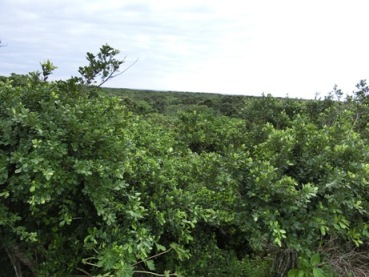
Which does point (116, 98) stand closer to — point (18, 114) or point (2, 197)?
point (18, 114)

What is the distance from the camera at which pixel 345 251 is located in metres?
3.85

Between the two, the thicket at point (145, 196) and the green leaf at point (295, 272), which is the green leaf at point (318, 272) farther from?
the green leaf at point (295, 272)

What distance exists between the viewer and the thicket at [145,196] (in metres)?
2.86

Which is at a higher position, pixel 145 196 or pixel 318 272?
pixel 145 196

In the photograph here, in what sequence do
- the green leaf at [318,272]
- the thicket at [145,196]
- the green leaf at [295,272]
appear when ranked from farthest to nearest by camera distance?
the green leaf at [295,272] < the green leaf at [318,272] < the thicket at [145,196]

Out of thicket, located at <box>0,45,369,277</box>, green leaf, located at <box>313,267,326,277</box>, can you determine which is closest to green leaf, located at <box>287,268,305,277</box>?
thicket, located at <box>0,45,369,277</box>

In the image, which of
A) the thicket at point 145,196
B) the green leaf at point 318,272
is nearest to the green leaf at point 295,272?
the thicket at point 145,196

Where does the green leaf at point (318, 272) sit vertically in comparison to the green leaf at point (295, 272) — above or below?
above

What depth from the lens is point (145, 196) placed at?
11.1 ft

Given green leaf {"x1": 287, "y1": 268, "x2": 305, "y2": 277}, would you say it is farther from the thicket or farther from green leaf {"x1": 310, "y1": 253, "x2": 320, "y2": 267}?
green leaf {"x1": 310, "y1": 253, "x2": 320, "y2": 267}

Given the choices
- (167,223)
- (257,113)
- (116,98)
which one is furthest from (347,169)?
(257,113)

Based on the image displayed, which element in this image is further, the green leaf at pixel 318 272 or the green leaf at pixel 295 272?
the green leaf at pixel 295 272

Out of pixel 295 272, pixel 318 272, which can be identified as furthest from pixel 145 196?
pixel 318 272

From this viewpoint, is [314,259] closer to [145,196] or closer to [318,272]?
[318,272]
